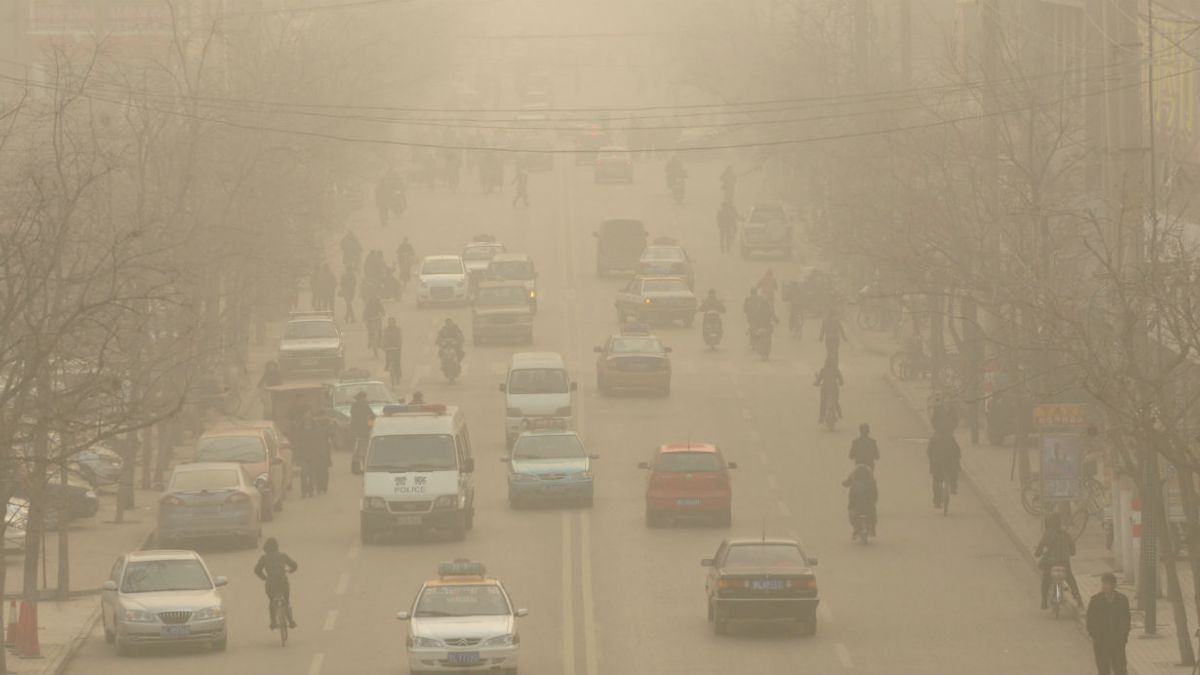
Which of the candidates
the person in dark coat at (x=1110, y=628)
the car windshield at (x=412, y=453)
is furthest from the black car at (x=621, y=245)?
the person in dark coat at (x=1110, y=628)

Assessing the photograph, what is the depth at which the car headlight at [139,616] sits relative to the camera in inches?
1260

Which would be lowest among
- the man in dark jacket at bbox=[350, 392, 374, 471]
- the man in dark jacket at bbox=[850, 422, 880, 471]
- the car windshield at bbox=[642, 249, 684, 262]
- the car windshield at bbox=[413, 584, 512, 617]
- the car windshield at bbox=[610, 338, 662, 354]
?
the car windshield at bbox=[413, 584, 512, 617]

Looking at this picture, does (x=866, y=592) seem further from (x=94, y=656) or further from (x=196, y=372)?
(x=196, y=372)

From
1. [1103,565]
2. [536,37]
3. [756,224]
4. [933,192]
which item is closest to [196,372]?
[933,192]

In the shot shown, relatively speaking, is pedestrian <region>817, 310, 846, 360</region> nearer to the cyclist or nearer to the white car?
the white car

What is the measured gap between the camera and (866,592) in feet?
119

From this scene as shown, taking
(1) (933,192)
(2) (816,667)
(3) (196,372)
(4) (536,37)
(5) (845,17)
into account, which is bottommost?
(2) (816,667)

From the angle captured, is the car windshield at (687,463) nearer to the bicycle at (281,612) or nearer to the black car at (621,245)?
the bicycle at (281,612)

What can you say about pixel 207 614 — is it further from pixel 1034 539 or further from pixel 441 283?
pixel 441 283

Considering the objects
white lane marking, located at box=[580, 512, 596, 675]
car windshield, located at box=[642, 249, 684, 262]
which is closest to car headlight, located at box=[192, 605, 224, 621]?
white lane marking, located at box=[580, 512, 596, 675]

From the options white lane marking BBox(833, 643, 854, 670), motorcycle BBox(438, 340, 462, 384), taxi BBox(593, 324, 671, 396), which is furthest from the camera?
motorcycle BBox(438, 340, 462, 384)

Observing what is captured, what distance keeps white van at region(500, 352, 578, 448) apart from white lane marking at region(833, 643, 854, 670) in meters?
19.1

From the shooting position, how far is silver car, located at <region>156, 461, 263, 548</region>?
131 feet

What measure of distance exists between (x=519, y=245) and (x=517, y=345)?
73.6 feet
